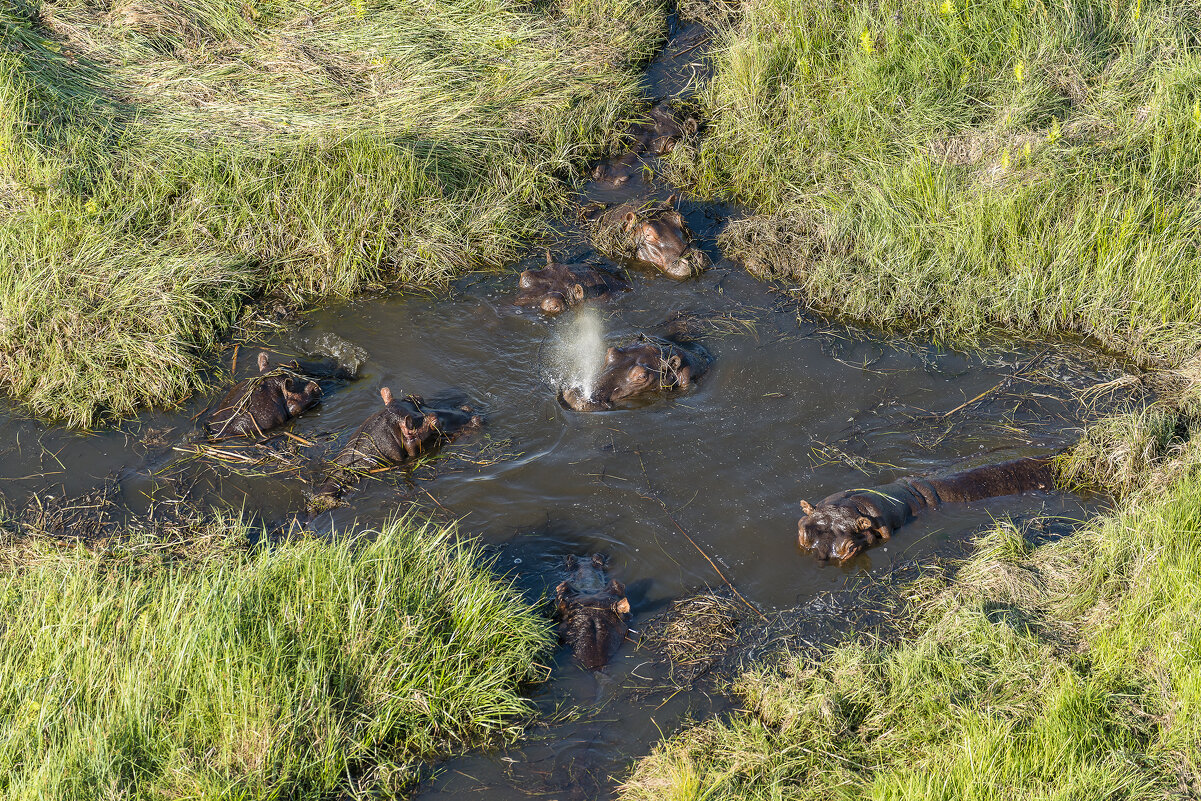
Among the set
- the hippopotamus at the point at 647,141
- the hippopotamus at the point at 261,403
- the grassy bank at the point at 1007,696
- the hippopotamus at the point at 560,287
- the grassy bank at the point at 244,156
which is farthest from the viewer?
the hippopotamus at the point at 647,141

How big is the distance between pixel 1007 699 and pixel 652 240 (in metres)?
4.99

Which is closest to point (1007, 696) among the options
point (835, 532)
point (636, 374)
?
point (835, 532)

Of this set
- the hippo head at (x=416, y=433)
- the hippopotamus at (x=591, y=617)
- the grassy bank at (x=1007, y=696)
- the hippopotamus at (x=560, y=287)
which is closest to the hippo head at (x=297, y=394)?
the hippo head at (x=416, y=433)

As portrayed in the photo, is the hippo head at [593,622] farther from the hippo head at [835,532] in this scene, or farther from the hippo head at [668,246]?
the hippo head at [668,246]

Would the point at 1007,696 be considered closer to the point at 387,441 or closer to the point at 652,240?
the point at 387,441

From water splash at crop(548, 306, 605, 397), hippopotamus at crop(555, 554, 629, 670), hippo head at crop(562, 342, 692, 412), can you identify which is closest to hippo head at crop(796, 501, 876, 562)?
hippopotamus at crop(555, 554, 629, 670)

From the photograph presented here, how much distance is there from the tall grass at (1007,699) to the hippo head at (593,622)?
2.21 feet

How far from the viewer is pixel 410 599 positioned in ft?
16.5

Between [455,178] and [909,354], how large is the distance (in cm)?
426

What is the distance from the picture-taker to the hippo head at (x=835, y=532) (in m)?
Answer: 5.65

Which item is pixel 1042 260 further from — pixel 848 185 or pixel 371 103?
pixel 371 103

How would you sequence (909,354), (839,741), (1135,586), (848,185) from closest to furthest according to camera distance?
(839,741) → (1135,586) → (909,354) → (848,185)

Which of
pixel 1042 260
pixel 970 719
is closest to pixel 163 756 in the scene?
pixel 970 719

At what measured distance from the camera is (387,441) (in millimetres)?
6375
